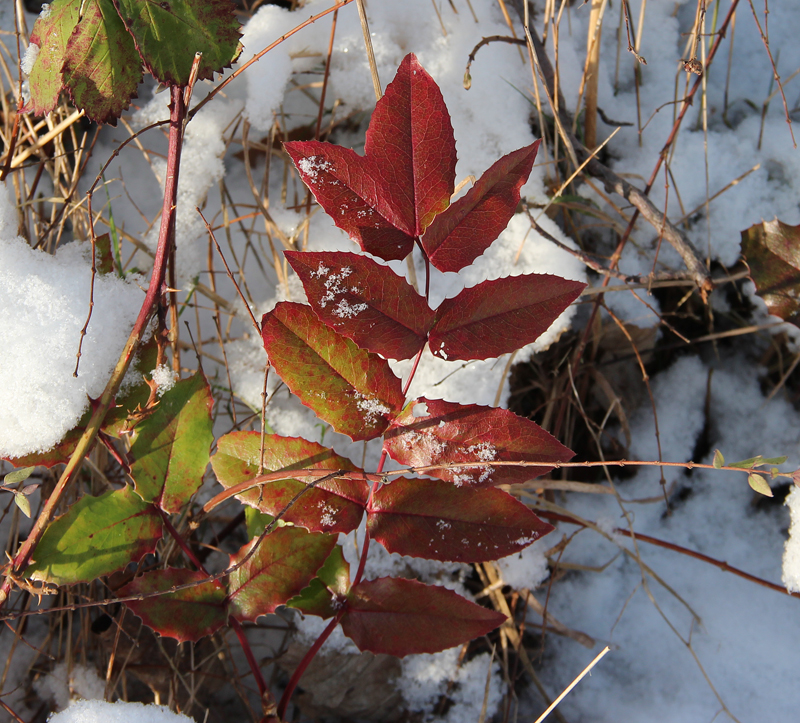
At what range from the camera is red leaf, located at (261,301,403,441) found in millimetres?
703

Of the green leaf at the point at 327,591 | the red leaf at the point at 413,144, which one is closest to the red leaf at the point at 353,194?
the red leaf at the point at 413,144

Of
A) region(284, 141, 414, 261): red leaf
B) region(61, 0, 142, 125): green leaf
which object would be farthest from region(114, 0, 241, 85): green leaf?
region(284, 141, 414, 261): red leaf

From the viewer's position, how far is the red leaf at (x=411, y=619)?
2.47ft

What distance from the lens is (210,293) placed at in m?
1.12

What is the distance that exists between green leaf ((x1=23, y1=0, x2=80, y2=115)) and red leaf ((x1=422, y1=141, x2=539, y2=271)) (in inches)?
20.4

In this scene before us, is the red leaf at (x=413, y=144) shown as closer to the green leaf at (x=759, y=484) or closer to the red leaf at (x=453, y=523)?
the red leaf at (x=453, y=523)

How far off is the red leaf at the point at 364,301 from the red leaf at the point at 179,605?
0.39 metres

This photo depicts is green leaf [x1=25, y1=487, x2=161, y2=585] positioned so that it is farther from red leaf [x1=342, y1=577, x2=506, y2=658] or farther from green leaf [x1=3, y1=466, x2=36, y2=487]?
red leaf [x1=342, y1=577, x2=506, y2=658]

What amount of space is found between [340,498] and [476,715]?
587 mm

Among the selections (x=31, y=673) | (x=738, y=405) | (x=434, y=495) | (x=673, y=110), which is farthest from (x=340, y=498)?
(x=673, y=110)

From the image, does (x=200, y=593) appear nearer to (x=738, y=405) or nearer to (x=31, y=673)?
(x=31, y=673)

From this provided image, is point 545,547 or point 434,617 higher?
point 434,617

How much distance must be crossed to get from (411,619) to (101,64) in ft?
2.65

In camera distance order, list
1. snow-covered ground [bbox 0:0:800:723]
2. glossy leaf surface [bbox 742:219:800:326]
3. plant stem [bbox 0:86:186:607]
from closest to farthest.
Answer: plant stem [bbox 0:86:186:607] < glossy leaf surface [bbox 742:219:800:326] < snow-covered ground [bbox 0:0:800:723]
